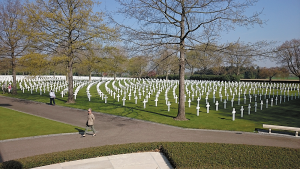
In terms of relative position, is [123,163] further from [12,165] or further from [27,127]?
[27,127]

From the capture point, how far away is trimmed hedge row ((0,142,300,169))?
654 cm

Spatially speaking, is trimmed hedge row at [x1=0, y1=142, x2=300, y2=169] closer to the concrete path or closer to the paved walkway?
the concrete path

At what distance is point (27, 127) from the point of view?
11055 millimetres

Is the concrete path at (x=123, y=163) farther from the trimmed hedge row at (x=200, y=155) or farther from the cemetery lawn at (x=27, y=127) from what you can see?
the cemetery lawn at (x=27, y=127)

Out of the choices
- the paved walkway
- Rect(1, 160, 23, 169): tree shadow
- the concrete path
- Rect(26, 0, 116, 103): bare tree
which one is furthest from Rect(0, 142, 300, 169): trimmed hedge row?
Rect(26, 0, 116, 103): bare tree

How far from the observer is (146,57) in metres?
13.1

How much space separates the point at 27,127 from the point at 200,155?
26.7 ft

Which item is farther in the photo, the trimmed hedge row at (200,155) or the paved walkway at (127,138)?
the paved walkway at (127,138)

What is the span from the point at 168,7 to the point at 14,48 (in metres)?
19.8

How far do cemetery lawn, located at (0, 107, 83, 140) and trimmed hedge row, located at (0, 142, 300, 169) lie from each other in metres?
3.47

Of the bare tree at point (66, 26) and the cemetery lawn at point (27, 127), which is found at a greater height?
the bare tree at point (66, 26)

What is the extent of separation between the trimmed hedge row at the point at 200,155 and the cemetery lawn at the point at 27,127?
3.47 m

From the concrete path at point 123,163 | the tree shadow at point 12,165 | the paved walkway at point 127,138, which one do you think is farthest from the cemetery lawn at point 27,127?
the concrete path at point 123,163

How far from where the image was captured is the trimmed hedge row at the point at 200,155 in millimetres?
6535
